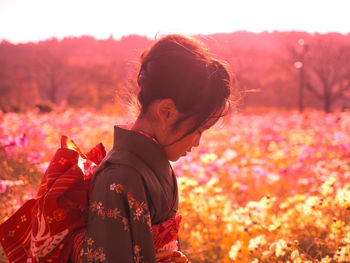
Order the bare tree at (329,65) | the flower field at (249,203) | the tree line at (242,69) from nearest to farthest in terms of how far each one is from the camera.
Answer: the flower field at (249,203) → the bare tree at (329,65) → the tree line at (242,69)

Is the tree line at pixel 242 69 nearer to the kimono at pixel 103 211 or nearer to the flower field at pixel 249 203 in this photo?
the flower field at pixel 249 203

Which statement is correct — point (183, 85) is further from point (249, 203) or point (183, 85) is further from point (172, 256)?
point (249, 203)

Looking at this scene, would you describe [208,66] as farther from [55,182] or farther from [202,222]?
[202,222]

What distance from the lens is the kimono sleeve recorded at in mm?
973

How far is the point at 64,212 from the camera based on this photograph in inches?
41.6

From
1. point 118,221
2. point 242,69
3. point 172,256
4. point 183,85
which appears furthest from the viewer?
point 242,69

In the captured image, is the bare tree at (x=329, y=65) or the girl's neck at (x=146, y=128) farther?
the bare tree at (x=329, y=65)

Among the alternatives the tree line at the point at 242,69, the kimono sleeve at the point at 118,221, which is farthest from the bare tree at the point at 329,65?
the kimono sleeve at the point at 118,221

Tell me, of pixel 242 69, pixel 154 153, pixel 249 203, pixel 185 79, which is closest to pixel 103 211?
pixel 154 153

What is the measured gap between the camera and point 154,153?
3.77 ft

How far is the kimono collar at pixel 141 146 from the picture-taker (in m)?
1.12

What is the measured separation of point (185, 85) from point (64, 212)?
56cm

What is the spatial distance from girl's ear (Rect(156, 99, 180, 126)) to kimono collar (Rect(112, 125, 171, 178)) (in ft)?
0.30

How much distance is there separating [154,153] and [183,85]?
26 centimetres
